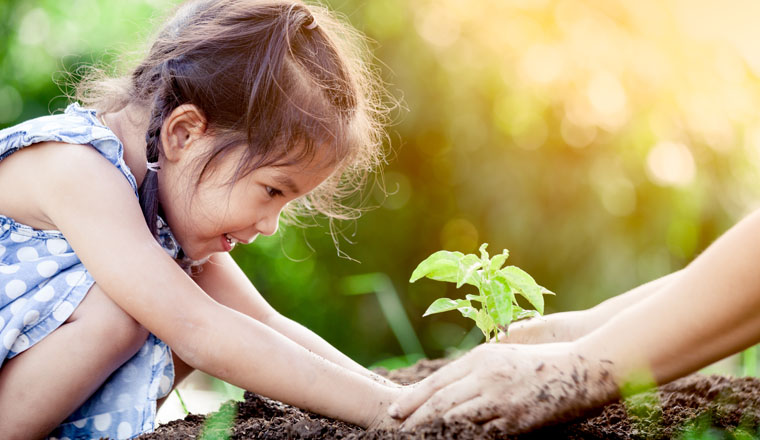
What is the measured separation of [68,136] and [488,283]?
1021 millimetres

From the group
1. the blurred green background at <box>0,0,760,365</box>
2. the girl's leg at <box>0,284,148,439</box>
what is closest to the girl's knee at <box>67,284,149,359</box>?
the girl's leg at <box>0,284,148,439</box>

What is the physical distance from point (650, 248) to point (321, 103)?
2.24 m

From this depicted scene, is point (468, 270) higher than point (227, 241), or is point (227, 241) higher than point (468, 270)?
point (468, 270)

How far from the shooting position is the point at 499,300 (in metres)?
1.45

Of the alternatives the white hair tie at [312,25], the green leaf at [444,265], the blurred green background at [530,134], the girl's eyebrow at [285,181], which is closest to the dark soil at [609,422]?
the green leaf at [444,265]

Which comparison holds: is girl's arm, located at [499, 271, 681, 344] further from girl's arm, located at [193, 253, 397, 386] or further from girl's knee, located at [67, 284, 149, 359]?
girl's knee, located at [67, 284, 149, 359]

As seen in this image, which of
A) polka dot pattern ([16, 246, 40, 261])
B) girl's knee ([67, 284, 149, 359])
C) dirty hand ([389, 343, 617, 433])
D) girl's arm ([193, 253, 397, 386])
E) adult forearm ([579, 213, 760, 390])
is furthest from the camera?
girl's arm ([193, 253, 397, 386])

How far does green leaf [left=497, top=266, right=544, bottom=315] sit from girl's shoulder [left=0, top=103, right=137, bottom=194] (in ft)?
3.03

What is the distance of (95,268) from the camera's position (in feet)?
5.02

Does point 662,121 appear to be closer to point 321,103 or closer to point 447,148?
point 447,148

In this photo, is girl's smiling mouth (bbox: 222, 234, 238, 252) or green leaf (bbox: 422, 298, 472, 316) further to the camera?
girl's smiling mouth (bbox: 222, 234, 238, 252)

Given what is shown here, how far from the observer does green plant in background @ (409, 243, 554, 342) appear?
1429mm

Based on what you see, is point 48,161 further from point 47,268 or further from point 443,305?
point 443,305

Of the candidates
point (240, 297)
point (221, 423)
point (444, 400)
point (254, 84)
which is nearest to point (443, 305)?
point (444, 400)
